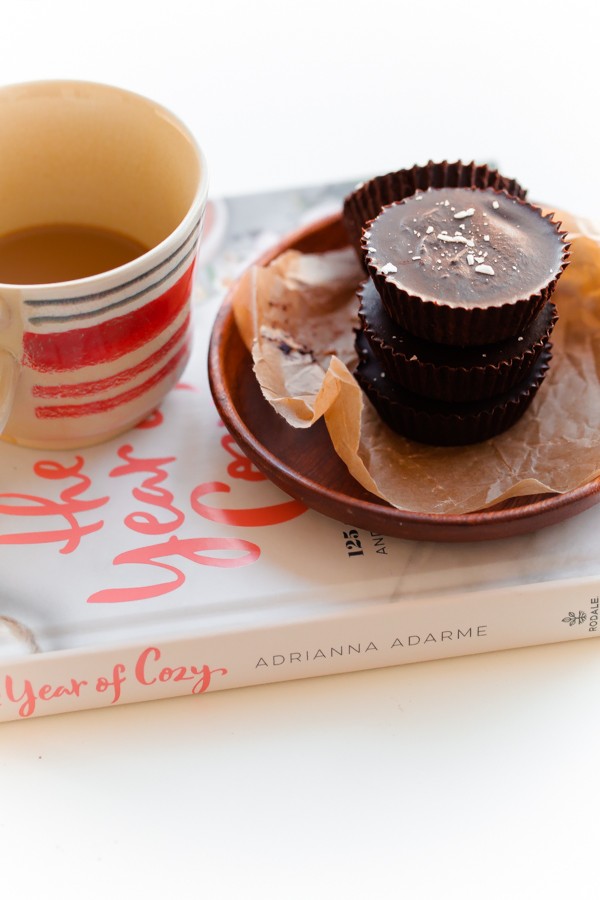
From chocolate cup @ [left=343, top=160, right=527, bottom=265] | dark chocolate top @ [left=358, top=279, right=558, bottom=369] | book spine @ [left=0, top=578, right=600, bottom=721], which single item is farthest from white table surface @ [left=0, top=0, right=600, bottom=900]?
chocolate cup @ [left=343, top=160, right=527, bottom=265]

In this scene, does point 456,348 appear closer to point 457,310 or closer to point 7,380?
point 457,310

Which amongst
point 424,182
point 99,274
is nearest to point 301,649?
point 99,274

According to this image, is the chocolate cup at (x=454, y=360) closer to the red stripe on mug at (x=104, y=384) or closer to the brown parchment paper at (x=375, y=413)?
the brown parchment paper at (x=375, y=413)

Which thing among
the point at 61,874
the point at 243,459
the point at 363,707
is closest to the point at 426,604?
the point at 363,707

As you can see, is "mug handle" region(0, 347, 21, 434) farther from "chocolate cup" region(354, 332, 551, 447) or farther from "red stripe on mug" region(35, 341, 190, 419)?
"chocolate cup" region(354, 332, 551, 447)

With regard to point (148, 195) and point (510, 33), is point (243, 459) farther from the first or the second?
point (510, 33)

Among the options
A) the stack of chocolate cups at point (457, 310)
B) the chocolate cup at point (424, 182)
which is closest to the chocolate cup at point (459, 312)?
the stack of chocolate cups at point (457, 310)
